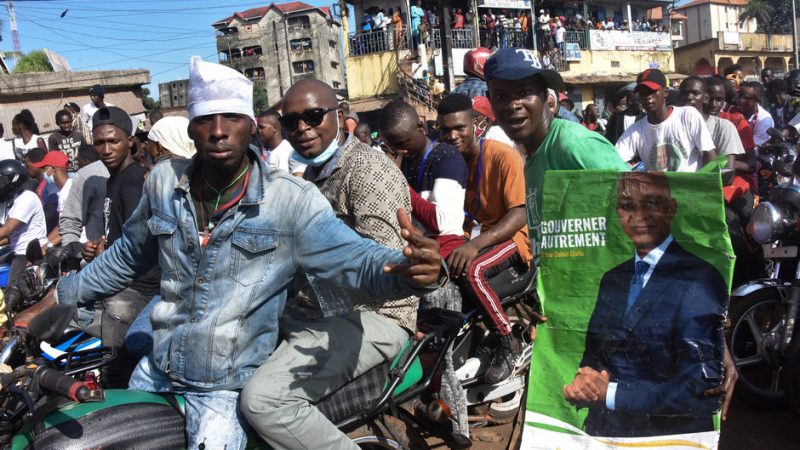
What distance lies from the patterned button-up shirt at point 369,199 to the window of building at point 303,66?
50962 millimetres

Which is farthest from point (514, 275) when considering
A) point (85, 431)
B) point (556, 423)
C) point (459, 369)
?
point (85, 431)

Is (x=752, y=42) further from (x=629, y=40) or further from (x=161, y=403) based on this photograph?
(x=161, y=403)

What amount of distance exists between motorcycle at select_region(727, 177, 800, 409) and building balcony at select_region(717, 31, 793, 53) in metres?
44.5

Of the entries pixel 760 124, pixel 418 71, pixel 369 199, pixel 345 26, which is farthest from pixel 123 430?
pixel 345 26

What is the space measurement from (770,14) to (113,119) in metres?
80.8

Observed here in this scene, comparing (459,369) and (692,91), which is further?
(692,91)

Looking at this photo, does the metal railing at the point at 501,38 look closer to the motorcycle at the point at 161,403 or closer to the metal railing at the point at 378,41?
the metal railing at the point at 378,41

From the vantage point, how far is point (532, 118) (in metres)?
2.97

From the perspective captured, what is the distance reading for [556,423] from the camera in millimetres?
2477

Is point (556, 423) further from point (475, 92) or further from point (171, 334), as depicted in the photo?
point (475, 92)

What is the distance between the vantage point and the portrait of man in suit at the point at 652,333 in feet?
7.49

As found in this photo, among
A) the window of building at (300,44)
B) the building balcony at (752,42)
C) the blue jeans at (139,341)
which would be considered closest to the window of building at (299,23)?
the window of building at (300,44)

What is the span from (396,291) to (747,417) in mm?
3356

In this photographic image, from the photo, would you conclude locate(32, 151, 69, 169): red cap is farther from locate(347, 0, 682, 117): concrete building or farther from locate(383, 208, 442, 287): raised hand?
locate(347, 0, 682, 117): concrete building
